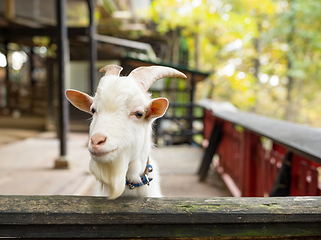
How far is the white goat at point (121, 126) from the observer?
135 cm

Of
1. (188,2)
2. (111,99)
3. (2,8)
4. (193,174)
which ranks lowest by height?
(193,174)

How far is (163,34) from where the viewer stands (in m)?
11.0

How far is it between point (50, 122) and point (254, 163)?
7.23 metres

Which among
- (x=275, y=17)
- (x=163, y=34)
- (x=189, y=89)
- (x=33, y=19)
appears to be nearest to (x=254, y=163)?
(x=189, y=89)

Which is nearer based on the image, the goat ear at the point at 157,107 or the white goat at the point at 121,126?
the white goat at the point at 121,126

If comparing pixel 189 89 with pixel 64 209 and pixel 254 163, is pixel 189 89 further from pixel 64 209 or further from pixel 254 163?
pixel 64 209

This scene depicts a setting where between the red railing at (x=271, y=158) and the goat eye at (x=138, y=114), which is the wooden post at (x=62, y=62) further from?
the goat eye at (x=138, y=114)

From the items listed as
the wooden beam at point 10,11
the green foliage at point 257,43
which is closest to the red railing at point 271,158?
the wooden beam at point 10,11

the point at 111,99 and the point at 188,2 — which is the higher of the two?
the point at 188,2

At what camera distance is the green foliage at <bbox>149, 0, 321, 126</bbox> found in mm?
11133

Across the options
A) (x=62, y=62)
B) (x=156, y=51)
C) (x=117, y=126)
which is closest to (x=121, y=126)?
(x=117, y=126)

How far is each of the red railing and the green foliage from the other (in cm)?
740

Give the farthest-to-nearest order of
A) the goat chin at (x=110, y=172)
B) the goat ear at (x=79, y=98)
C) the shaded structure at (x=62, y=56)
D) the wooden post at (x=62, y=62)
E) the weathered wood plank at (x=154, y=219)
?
the shaded structure at (x=62, y=56) → the wooden post at (x=62, y=62) → the goat ear at (x=79, y=98) → the goat chin at (x=110, y=172) → the weathered wood plank at (x=154, y=219)

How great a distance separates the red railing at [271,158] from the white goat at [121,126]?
1.10 meters
